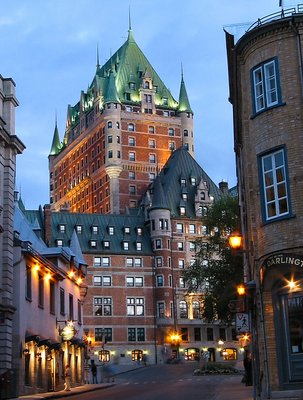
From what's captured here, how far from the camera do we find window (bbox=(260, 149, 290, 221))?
21.6m

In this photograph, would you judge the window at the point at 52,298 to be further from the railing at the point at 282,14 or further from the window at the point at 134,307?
the window at the point at 134,307

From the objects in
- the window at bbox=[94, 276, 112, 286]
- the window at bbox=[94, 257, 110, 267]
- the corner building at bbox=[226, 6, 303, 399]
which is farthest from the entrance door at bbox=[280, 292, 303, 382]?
the window at bbox=[94, 257, 110, 267]

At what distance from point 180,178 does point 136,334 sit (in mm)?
27427

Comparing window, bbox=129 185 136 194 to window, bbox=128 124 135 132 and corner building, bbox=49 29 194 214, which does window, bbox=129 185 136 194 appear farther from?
window, bbox=128 124 135 132

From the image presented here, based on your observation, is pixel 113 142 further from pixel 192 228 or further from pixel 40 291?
pixel 40 291

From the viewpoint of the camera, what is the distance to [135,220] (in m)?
112

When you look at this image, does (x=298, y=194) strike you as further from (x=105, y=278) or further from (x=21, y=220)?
(x=105, y=278)

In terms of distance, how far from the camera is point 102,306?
334 ft

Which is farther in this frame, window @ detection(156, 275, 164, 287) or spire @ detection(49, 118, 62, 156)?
spire @ detection(49, 118, 62, 156)

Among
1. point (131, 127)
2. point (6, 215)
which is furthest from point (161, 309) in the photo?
point (6, 215)

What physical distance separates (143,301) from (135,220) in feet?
44.8

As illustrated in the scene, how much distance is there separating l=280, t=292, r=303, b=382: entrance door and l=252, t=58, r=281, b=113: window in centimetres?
591

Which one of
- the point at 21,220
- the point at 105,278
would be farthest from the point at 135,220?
the point at 21,220

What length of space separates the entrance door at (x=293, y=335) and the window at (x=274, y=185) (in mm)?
2498
